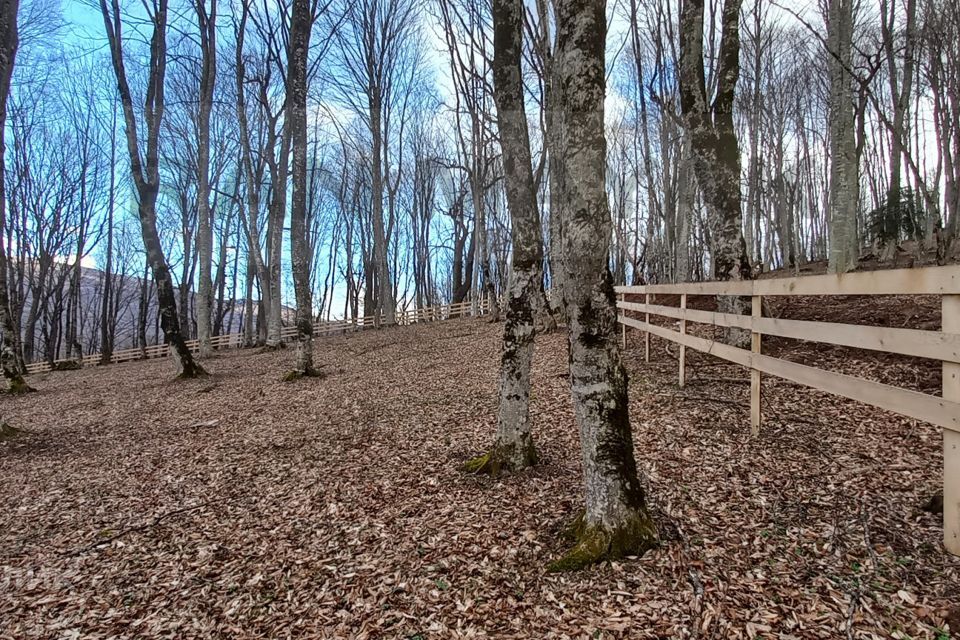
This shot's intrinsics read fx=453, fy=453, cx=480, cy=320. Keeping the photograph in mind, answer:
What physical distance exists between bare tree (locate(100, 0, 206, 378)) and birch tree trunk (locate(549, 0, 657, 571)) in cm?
1028

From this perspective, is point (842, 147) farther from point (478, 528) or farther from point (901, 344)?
point (478, 528)

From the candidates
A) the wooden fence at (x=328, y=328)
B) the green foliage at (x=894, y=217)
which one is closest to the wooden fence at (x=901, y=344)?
the green foliage at (x=894, y=217)

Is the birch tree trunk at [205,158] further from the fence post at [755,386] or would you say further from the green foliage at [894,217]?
the green foliage at [894,217]

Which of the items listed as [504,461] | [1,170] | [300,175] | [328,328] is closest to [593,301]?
[504,461]

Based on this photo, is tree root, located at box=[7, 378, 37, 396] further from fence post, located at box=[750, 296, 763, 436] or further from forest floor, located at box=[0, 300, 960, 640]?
fence post, located at box=[750, 296, 763, 436]

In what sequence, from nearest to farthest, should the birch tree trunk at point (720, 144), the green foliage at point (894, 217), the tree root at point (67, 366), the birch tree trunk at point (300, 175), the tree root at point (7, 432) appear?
the birch tree trunk at point (720, 144), the tree root at point (7, 432), the birch tree trunk at point (300, 175), the green foliage at point (894, 217), the tree root at point (67, 366)

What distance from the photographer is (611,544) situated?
8.20ft

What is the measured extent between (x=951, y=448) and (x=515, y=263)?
2804 millimetres

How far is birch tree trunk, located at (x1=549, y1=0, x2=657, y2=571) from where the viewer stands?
243 cm

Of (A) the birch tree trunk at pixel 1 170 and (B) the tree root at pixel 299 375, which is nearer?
(A) the birch tree trunk at pixel 1 170

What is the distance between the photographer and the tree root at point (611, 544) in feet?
8.12

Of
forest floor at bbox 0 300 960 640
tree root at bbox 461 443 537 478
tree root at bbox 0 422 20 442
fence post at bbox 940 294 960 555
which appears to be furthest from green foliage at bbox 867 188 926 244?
tree root at bbox 0 422 20 442

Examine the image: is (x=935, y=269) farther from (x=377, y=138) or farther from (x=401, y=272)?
(x=401, y=272)

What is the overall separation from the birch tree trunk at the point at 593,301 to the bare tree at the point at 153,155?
1028 cm
